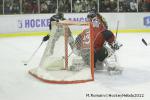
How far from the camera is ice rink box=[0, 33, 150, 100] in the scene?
6.28 metres

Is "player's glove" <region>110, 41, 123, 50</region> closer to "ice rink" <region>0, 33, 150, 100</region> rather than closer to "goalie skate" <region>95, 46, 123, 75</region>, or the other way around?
"goalie skate" <region>95, 46, 123, 75</region>

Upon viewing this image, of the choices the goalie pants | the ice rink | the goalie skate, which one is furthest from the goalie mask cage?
the goalie skate

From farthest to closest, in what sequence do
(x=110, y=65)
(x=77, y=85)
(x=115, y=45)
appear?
(x=110, y=65)
(x=115, y=45)
(x=77, y=85)

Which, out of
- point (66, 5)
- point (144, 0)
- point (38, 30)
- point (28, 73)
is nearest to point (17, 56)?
point (28, 73)

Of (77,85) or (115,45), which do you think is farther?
(115,45)

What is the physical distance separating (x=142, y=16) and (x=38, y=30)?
11.0 ft

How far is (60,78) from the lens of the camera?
23.6 feet

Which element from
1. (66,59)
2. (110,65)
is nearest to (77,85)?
(66,59)

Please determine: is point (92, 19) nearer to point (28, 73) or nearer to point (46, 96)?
point (28, 73)

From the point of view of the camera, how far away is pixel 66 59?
307 inches

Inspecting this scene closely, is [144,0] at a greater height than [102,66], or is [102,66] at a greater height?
[144,0]

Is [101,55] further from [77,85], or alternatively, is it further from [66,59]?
[77,85]

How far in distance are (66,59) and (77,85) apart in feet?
3.10

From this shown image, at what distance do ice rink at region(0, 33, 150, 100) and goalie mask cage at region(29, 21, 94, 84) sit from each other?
16cm
